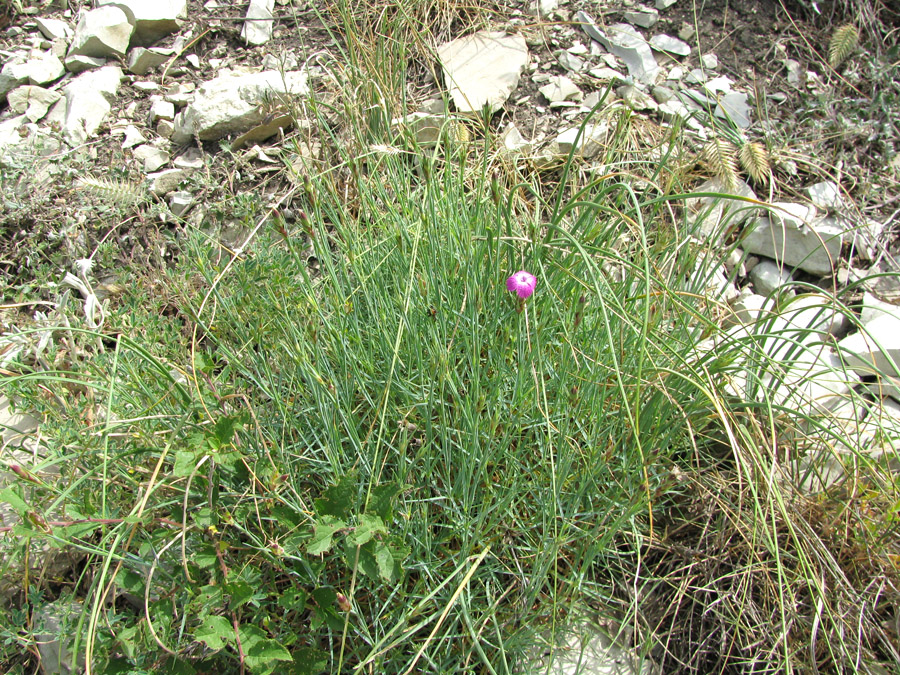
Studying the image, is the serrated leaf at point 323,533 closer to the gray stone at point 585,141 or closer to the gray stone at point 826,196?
the gray stone at point 585,141

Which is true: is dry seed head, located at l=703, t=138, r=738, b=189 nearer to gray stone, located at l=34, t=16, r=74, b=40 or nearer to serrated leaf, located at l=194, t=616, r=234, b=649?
serrated leaf, located at l=194, t=616, r=234, b=649

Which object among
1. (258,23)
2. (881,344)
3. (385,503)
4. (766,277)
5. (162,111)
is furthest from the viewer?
(258,23)

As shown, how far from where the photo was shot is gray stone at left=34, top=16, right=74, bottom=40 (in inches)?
115

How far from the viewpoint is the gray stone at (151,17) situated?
2.85 meters

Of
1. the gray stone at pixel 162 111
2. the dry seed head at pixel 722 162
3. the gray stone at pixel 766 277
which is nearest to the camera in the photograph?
the dry seed head at pixel 722 162

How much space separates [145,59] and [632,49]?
7.23ft

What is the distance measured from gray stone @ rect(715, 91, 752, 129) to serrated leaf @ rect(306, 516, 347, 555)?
230 centimetres

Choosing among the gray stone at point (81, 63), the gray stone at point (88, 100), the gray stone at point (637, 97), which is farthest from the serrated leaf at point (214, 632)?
the gray stone at point (81, 63)

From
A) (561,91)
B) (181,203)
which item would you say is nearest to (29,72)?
(181,203)

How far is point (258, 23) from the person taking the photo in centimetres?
290

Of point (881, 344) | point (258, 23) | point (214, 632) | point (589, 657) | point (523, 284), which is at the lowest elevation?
point (589, 657)

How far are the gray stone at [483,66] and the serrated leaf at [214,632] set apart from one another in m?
2.05

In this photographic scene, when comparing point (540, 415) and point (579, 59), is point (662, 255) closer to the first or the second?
point (540, 415)

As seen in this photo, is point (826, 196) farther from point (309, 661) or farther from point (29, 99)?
point (29, 99)
